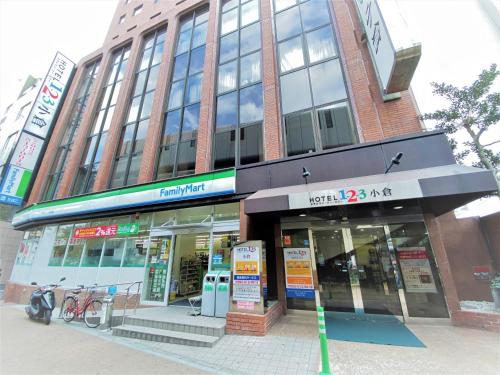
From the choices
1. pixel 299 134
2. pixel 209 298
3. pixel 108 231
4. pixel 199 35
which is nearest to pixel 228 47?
pixel 199 35

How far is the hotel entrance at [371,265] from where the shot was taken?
597cm

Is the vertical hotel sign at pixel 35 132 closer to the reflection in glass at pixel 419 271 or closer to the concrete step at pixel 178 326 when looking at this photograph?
the concrete step at pixel 178 326

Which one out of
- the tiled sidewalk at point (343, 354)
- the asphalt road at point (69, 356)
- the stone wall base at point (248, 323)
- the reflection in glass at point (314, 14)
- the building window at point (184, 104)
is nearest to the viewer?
the tiled sidewalk at point (343, 354)

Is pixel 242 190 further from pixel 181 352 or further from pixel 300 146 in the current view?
pixel 181 352

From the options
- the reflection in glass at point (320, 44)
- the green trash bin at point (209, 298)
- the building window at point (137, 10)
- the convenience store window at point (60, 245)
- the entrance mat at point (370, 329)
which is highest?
the building window at point (137, 10)

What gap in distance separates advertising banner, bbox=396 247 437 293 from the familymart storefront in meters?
5.15

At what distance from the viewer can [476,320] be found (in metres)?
5.14


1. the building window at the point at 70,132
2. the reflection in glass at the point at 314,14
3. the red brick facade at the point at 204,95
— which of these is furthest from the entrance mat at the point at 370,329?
the building window at the point at 70,132

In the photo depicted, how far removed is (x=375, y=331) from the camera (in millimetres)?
5316

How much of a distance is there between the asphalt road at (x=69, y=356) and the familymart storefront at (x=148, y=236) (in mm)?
2589

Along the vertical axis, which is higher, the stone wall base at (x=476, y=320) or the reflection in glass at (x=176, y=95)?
the reflection in glass at (x=176, y=95)

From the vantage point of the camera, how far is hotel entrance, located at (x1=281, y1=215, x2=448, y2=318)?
5.97 meters

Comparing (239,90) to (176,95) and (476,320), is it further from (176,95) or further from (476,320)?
(476,320)

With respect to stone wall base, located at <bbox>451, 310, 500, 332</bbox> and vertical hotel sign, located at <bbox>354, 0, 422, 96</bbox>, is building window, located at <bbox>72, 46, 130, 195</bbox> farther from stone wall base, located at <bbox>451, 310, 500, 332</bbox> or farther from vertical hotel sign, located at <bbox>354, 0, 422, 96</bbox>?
stone wall base, located at <bbox>451, 310, 500, 332</bbox>
